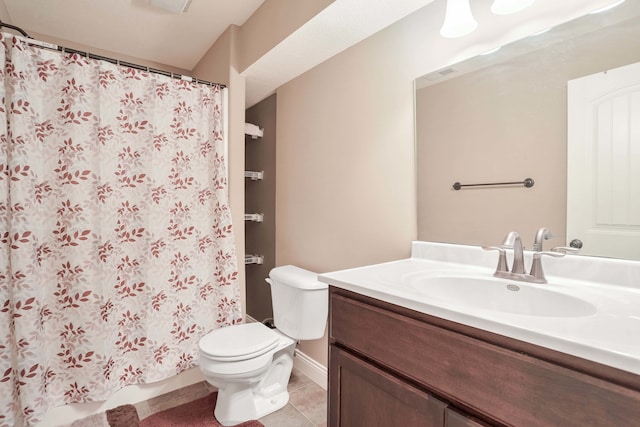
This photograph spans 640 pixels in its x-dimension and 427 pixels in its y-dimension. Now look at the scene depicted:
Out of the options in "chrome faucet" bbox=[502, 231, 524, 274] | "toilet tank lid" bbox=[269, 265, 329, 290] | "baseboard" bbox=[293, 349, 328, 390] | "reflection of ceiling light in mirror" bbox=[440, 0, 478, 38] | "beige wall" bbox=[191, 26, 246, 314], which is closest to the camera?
"chrome faucet" bbox=[502, 231, 524, 274]

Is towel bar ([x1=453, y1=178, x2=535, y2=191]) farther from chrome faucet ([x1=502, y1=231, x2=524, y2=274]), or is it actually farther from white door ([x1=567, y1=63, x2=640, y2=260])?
chrome faucet ([x1=502, y1=231, x2=524, y2=274])

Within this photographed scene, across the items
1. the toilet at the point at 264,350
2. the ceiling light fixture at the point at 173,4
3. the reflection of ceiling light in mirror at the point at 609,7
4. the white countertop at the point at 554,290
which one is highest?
the ceiling light fixture at the point at 173,4

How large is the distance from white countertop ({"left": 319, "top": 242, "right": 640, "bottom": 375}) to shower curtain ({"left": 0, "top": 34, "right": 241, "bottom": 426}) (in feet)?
4.02

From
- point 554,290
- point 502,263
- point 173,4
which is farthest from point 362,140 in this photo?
point 173,4

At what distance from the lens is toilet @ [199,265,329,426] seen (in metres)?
1.51

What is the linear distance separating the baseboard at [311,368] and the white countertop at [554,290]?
103cm

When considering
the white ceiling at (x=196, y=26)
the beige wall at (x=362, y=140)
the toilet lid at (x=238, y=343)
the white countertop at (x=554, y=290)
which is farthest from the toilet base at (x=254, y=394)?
the white ceiling at (x=196, y=26)

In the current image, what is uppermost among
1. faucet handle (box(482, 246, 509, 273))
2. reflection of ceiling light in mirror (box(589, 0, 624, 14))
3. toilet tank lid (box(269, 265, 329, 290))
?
reflection of ceiling light in mirror (box(589, 0, 624, 14))

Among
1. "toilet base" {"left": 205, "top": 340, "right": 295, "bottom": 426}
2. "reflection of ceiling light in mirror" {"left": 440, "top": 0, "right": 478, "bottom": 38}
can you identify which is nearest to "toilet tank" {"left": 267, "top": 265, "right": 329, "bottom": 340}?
"toilet base" {"left": 205, "top": 340, "right": 295, "bottom": 426}

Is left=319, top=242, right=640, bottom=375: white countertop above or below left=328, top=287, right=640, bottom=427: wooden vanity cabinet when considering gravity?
above

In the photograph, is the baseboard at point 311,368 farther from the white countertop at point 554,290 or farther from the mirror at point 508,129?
the mirror at point 508,129

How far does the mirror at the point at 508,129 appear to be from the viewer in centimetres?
100

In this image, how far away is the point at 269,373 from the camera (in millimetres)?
1798

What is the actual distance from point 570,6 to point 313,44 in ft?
3.68
